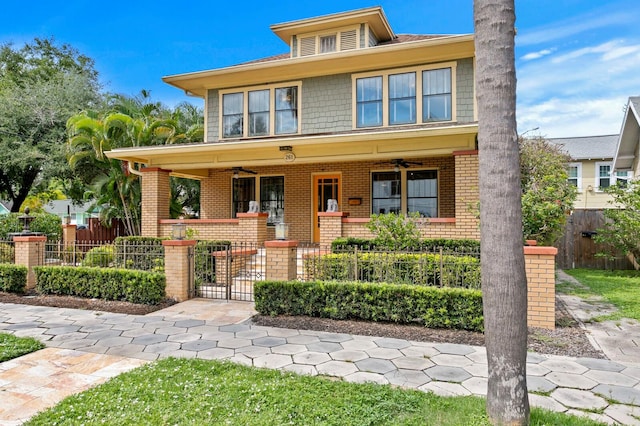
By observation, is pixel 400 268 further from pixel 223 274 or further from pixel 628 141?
pixel 628 141

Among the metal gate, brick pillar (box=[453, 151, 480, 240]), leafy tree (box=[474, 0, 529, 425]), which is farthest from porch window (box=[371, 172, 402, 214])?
A: leafy tree (box=[474, 0, 529, 425])

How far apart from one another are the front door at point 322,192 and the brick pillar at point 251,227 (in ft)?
8.23

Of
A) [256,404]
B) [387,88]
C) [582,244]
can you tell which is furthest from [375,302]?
[582,244]

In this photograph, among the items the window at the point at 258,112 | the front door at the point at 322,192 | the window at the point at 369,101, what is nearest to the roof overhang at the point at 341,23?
the window at the point at 369,101

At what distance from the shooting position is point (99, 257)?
872cm

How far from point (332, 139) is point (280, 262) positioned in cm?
447

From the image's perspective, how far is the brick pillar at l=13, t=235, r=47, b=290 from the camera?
8.60 m

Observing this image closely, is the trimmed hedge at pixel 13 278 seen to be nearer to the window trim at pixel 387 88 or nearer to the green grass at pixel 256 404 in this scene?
the green grass at pixel 256 404

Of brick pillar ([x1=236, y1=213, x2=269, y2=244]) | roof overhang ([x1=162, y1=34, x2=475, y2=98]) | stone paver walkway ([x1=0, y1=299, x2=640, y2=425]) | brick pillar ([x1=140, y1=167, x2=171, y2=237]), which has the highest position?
roof overhang ([x1=162, y1=34, x2=475, y2=98])

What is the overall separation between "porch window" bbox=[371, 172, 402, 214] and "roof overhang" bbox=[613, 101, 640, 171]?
8.63 metres

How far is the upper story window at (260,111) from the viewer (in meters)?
12.9

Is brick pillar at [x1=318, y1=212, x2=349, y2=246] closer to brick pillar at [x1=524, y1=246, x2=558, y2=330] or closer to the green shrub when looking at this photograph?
the green shrub

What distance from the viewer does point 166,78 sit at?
43.7 feet

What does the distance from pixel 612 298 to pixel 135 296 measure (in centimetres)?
922
